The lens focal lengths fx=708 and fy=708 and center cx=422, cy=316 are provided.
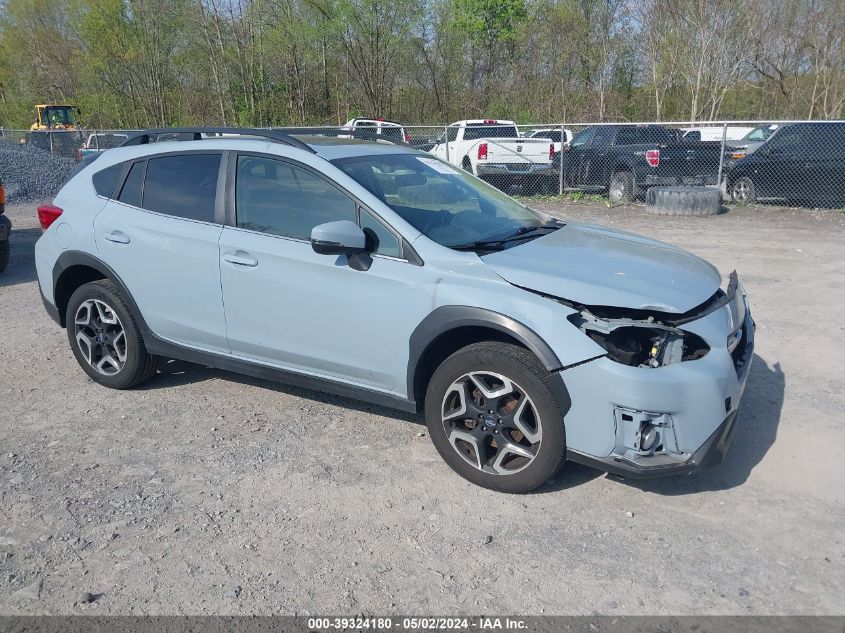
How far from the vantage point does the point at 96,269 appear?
4.98 meters

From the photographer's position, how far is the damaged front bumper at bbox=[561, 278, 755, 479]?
10.5ft

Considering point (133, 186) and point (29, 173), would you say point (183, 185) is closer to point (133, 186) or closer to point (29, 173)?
point (133, 186)

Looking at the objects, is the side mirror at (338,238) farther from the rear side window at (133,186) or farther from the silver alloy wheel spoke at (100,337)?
the silver alloy wheel spoke at (100,337)

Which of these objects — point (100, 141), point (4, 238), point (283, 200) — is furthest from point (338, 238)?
point (100, 141)

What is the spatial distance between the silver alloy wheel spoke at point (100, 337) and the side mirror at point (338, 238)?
6.48 feet

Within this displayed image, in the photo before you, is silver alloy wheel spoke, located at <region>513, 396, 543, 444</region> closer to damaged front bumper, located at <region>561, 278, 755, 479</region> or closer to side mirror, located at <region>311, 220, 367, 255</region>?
damaged front bumper, located at <region>561, 278, 755, 479</region>

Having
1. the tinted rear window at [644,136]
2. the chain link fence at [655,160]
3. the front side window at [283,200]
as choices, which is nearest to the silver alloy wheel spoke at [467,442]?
the front side window at [283,200]

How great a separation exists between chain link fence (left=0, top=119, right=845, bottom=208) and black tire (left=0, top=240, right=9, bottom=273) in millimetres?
4653

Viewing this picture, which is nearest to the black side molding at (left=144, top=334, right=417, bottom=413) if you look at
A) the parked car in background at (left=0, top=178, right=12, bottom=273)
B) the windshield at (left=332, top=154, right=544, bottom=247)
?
the windshield at (left=332, top=154, right=544, bottom=247)

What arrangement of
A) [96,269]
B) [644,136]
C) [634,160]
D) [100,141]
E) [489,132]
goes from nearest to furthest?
[96,269] → [634,160] → [644,136] → [489,132] → [100,141]

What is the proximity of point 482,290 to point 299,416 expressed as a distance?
5.74 feet

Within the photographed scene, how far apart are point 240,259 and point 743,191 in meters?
13.1

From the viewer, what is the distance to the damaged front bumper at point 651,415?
3.20 meters

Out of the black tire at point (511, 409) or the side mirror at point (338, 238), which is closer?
the black tire at point (511, 409)
